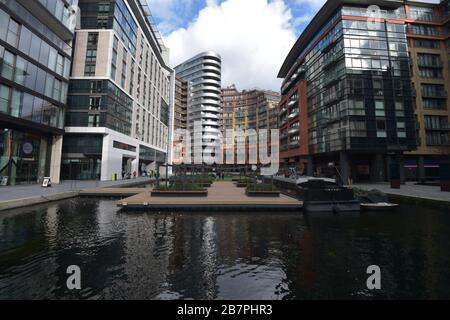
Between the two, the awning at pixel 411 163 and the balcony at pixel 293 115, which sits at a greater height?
the balcony at pixel 293 115

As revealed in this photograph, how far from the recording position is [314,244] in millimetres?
9648

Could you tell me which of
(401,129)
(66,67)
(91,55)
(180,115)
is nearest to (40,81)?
(66,67)

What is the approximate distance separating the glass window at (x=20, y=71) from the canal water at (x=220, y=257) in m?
21.1

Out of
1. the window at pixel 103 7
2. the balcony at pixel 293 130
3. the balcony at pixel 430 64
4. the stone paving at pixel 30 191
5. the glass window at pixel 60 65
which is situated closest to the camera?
the stone paving at pixel 30 191

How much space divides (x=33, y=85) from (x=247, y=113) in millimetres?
104444

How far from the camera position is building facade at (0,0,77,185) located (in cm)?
2447

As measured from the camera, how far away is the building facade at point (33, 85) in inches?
963

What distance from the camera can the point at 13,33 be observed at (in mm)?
24891

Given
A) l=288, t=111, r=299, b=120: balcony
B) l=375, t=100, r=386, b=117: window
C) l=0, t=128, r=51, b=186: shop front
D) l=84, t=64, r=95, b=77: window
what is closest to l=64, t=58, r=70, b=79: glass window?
l=84, t=64, r=95, b=77: window

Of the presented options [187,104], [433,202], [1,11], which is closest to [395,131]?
[433,202]

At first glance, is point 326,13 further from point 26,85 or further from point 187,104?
point 187,104

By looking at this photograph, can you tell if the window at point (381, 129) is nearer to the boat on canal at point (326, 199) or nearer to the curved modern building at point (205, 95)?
the boat on canal at point (326, 199)

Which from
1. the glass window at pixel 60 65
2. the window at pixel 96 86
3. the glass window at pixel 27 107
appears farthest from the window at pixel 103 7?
the glass window at pixel 27 107

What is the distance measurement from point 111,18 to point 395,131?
2338 inches
